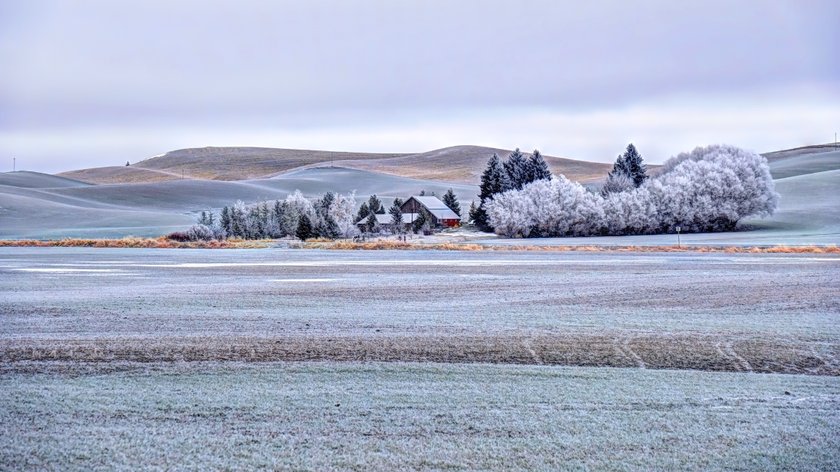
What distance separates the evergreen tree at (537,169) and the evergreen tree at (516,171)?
1.49 ft

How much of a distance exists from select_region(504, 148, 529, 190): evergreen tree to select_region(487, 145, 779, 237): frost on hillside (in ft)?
44.3

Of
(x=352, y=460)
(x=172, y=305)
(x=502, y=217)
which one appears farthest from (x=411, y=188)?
(x=352, y=460)

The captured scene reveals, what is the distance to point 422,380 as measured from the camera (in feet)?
28.9

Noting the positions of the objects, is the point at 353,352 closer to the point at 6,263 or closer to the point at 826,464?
the point at 826,464

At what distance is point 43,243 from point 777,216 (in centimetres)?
6317

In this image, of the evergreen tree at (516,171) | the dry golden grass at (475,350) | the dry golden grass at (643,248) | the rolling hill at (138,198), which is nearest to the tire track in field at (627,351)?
the dry golden grass at (475,350)

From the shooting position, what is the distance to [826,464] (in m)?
6.09

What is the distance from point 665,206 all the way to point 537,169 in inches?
803

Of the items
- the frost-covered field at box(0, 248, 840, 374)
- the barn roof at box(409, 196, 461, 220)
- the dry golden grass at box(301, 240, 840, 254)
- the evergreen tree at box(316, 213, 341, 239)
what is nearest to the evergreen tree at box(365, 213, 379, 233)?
the barn roof at box(409, 196, 461, 220)

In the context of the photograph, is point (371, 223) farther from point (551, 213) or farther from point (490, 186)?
point (551, 213)

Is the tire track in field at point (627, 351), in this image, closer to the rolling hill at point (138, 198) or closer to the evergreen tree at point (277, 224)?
the rolling hill at point (138, 198)

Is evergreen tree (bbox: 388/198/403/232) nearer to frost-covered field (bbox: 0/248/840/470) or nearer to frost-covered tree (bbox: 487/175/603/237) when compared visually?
frost-covered tree (bbox: 487/175/603/237)

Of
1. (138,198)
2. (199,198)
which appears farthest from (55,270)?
(138,198)

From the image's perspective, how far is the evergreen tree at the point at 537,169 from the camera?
8956cm
